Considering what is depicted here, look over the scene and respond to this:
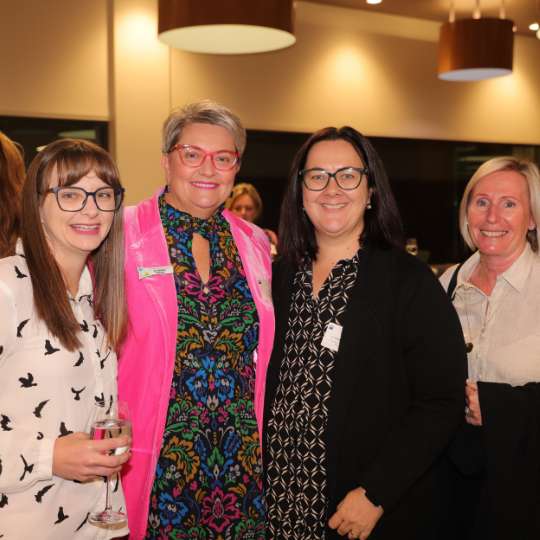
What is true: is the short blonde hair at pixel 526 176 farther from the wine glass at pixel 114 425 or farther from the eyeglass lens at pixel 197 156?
the wine glass at pixel 114 425

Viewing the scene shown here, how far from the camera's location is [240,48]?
15.7ft

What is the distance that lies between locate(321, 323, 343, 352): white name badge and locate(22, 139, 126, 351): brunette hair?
2.08 ft

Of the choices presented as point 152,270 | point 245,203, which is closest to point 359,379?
point 152,270

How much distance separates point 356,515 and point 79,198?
123 centimetres

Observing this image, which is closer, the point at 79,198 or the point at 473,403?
the point at 79,198

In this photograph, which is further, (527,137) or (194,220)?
(527,137)

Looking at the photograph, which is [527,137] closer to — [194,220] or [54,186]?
[194,220]

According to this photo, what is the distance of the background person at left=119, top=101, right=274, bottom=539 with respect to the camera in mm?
2256

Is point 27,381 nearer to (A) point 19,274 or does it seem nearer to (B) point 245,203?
(A) point 19,274

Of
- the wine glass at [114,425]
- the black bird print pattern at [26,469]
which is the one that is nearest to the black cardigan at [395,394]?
the wine glass at [114,425]

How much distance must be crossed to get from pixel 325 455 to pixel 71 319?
2.88 feet

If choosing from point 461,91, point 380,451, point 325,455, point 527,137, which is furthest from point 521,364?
point 527,137

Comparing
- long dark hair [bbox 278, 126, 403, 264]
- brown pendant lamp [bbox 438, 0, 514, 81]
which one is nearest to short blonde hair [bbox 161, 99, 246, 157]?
long dark hair [bbox 278, 126, 403, 264]

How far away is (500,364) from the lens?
236 cm
